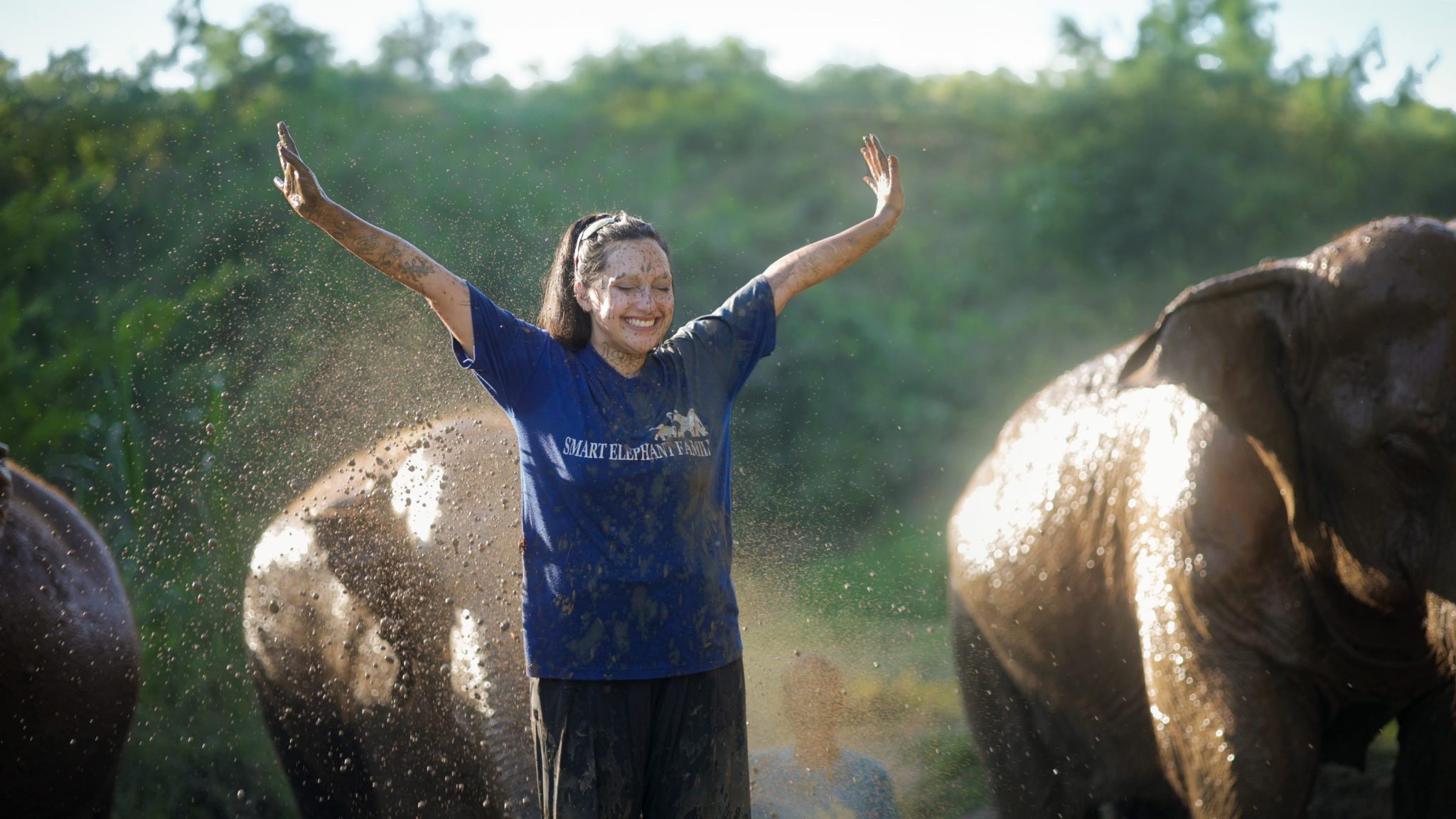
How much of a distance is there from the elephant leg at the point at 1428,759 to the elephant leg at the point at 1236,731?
0.29 metres

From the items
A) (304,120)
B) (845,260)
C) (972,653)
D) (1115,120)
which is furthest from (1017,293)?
(845,260)

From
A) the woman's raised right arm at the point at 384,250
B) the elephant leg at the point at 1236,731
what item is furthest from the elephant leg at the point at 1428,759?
the woman's raised right arm at the point at 384,250

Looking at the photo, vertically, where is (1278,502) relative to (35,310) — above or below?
below

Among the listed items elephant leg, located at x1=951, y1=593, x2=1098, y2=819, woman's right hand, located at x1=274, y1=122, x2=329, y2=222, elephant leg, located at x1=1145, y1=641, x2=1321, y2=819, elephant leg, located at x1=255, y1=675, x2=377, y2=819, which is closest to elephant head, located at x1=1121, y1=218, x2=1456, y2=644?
elephant leg, located at x1=1145, y1=641, x2=1321, y2=819

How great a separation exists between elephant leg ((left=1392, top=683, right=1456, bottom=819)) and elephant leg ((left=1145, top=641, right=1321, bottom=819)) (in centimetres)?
29

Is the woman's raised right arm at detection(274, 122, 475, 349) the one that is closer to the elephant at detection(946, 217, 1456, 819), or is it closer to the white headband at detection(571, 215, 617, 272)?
the white headband at detection(571, 215, 617, 272)

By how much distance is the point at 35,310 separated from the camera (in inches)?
327

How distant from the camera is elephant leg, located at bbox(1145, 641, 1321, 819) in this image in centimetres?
359

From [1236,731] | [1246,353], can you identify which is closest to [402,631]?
[1236,731]

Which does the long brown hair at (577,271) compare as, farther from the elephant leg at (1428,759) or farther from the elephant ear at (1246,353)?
the elephant leg at (1428,759)

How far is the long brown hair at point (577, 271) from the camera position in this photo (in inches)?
111

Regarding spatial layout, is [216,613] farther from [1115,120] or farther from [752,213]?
[1115,120]

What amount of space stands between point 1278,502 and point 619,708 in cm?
204

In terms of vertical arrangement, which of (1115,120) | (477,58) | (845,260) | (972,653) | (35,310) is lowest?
(972,653)
